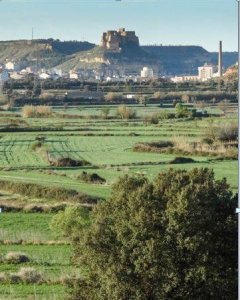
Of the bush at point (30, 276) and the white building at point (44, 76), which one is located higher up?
the white building at point (44, 76)

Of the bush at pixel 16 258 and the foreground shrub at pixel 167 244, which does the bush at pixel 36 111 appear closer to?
the bush at pixel 16 258

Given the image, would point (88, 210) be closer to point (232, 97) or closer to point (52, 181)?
point (52, 181)

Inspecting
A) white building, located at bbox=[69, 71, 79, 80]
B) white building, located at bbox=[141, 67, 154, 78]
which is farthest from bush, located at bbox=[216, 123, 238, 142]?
white building, located at bbox=[69, 71, 79, 80]

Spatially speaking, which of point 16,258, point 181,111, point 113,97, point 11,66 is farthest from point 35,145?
point 181,111

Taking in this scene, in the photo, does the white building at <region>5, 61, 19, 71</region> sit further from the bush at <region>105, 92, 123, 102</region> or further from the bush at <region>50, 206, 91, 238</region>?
the bush at <region>105, 92, 123, 102</region>

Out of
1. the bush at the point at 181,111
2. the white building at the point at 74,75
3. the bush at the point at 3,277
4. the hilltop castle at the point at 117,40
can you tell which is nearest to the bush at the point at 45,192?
the bush at the point at 3,277

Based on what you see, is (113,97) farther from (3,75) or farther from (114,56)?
(3,75)
